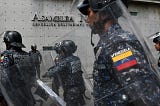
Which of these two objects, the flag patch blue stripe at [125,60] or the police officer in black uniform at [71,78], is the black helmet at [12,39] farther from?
the flag patch blue stripe at [125,60]

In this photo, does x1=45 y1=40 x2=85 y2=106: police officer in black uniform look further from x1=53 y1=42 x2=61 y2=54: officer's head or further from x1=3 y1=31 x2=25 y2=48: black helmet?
x1=3 y1=31 x2=25 y2=48: black helmet

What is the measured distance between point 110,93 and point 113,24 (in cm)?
48

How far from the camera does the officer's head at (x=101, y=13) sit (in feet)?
9.07

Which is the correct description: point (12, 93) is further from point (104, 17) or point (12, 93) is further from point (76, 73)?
point (104, 17)

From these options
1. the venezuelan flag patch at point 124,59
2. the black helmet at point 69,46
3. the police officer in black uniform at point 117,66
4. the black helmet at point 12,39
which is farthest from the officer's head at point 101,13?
the black helmet at point 12,39

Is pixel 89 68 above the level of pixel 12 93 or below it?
above

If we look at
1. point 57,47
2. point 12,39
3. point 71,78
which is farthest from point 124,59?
point 12,39

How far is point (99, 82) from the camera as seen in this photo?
2.76 m

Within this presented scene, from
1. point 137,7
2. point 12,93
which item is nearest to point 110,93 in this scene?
point 12,93

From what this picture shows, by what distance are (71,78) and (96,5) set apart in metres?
1.04

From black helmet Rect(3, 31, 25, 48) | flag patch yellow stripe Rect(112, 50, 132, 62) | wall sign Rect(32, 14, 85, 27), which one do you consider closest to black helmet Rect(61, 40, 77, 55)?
flag patch yellow stripe Rect(112, 50, 132, 62)

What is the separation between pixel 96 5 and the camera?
287 centimetres

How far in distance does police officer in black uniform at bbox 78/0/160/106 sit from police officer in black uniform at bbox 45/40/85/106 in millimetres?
627

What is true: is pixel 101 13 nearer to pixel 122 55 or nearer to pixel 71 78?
pixel 122 55
